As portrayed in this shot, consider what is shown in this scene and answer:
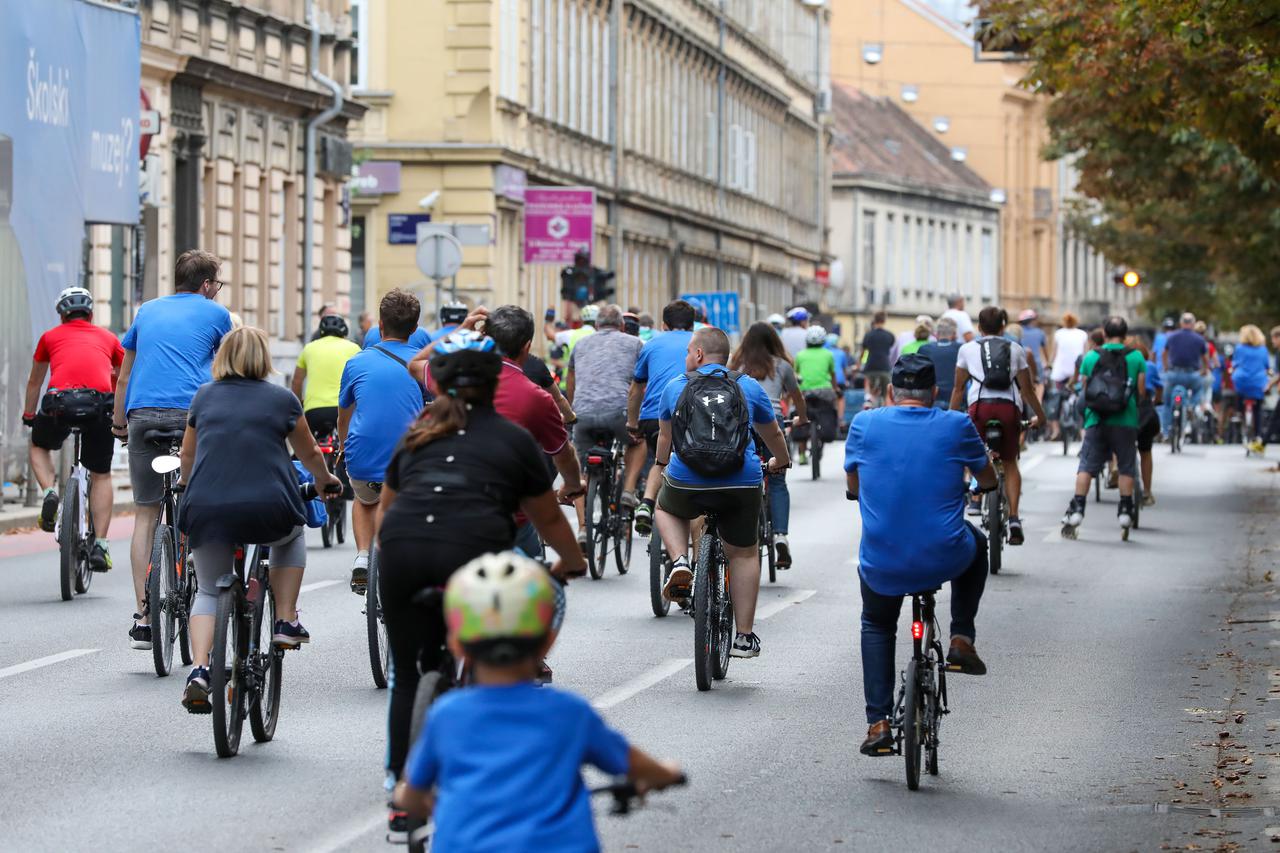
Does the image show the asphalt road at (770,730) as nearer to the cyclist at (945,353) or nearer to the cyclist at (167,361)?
the cyclist at (167,361)

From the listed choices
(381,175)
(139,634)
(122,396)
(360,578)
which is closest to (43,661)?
(139,634)

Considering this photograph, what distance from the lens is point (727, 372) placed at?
1297 cm

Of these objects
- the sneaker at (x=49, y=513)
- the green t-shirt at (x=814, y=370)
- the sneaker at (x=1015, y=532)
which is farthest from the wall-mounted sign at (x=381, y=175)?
the sneaker at (x=49, y=513)

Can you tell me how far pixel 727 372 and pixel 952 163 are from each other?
101 meters

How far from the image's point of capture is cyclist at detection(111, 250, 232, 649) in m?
13.1

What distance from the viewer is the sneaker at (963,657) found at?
33.6ft

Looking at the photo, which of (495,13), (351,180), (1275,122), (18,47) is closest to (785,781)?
(1275,122)

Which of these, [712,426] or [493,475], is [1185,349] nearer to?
[712,426]

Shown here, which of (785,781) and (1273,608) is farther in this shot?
(1273,608)

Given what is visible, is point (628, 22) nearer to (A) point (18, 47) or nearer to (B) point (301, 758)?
(A) point (18, 47)

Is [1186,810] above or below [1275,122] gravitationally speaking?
below

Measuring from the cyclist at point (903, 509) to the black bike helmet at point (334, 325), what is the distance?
838 cm

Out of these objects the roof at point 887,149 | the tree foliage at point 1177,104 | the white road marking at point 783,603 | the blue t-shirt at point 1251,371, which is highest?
the roof at point 887,149

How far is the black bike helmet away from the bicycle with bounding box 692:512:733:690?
562 centimetres
